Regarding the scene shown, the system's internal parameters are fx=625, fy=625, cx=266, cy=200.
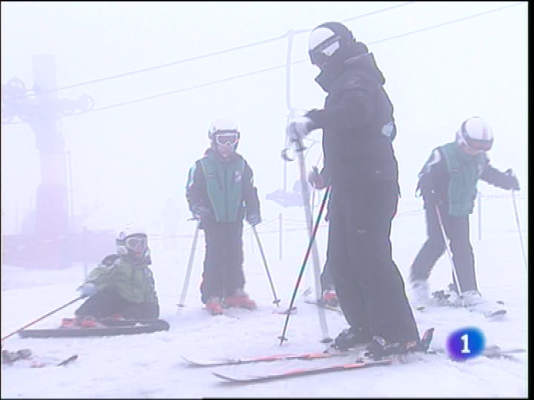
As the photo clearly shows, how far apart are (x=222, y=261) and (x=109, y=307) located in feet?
3.25

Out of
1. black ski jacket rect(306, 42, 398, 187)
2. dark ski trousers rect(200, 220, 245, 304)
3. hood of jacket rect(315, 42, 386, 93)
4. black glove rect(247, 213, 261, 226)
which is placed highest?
hood of jacket rect(315, 42, 386, 93)

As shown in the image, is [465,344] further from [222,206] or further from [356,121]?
[222,206]

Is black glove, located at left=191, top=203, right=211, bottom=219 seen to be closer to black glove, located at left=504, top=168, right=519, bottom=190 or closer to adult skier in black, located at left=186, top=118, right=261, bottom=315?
adult skier in black, located at left=186, top=118, right=261, bottom=315

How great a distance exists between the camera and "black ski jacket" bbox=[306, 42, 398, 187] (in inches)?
106

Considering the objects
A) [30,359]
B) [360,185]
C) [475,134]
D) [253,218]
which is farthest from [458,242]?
[30,359]

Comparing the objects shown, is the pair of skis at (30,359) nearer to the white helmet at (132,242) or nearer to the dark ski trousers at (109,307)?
the dark ski trousers at (109,307)

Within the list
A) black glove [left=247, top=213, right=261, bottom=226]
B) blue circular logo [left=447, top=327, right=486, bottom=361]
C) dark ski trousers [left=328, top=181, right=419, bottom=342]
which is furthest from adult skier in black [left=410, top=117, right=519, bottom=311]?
dark ski trousers [left=328, top=181, right=419, bottom=342]

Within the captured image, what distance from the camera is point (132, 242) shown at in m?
4.32

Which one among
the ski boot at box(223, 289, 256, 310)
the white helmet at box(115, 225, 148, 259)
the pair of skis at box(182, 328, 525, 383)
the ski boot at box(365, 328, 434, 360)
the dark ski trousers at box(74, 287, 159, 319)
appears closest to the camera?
the pair of skis at box(182, 328, 525, 383)

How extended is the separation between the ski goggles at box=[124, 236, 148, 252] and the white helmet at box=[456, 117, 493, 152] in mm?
2435

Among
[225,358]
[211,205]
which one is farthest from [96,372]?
[211,205]

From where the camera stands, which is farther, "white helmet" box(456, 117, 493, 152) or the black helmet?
"white helmet" box(456, 117, 493, 152)

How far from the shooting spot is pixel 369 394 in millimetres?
2062

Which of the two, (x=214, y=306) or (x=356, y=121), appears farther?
(x=214, y=306)
